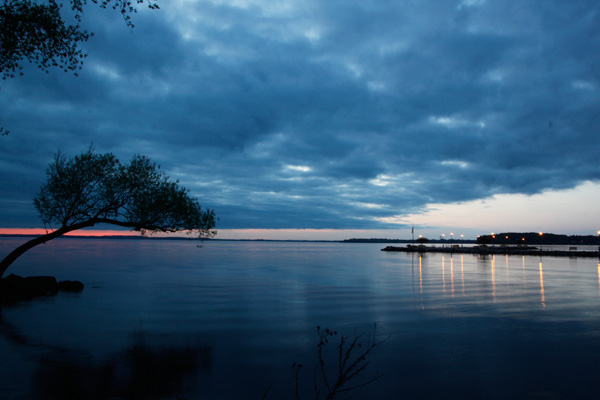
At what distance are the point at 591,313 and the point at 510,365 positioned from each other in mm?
15100

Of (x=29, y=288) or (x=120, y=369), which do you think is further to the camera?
(x=29, y=288)

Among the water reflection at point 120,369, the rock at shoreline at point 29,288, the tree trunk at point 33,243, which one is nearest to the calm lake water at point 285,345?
the water reflection at point 120,369

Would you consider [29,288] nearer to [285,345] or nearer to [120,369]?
[120,369]

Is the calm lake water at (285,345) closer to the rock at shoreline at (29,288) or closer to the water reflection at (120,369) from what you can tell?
the water reflection at (120,369)

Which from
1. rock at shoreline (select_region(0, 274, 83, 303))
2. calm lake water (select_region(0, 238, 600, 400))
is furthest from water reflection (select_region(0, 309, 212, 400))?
rock at shoreline (select_region(0, 274, 83, 303))

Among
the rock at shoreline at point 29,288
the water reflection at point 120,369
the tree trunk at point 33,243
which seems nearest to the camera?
the water reflection at point 120,369

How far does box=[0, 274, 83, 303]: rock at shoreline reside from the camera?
1212 inches

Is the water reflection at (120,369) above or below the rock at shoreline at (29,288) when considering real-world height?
below

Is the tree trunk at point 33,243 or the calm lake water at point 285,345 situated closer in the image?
the calm lake water at point 285,345

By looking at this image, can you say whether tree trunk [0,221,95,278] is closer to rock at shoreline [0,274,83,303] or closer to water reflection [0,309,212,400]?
rock at shoreline [0,274,83,303]

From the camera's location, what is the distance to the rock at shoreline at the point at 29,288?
30797 mm

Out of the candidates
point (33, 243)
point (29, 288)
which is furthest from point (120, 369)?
point (29, 288)

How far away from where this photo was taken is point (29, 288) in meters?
32.2

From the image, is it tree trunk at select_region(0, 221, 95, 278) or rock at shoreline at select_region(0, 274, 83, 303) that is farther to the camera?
rock at shoreline at select_region(0, 274, 83, 303)
